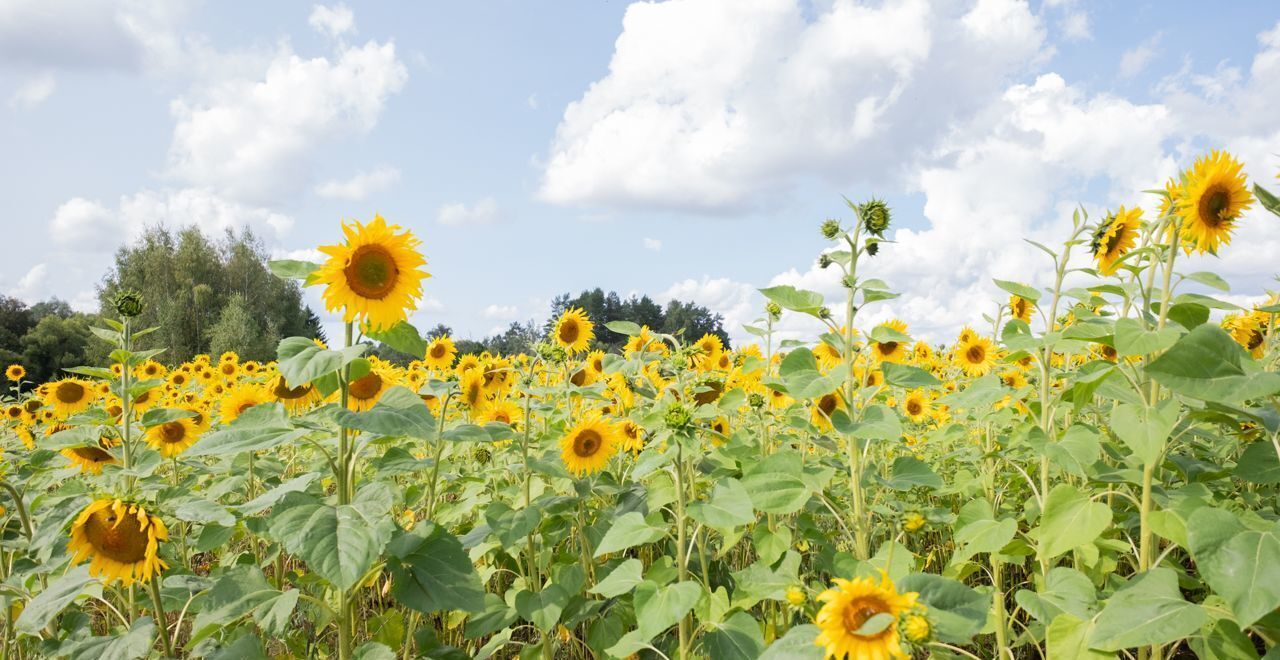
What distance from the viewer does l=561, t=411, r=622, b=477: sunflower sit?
2818 mm

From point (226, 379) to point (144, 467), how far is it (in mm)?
5233

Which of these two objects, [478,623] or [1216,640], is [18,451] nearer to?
[478,623]

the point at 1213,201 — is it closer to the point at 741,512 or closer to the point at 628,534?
the point at 741,512

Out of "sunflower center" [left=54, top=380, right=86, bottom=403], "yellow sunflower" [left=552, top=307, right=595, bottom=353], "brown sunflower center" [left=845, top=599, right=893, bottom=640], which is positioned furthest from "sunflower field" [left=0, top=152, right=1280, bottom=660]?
"sunflower center" [left=54, top=380, right=86, bottom=403]

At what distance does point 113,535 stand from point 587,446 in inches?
61.6

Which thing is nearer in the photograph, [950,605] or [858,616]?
[858,616]

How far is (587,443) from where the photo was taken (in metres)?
2.84

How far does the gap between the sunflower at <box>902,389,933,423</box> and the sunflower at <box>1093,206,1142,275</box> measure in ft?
7.97

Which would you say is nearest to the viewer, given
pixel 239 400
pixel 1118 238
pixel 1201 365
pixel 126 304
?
pixel 1201 365

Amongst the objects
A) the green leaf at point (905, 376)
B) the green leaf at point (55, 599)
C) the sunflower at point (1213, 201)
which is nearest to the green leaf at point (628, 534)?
the green leaf at point (905, 376)

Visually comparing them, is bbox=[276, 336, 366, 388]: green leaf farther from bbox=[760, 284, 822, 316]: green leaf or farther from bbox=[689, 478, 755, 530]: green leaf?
bbox=[760, 284, 822, 316]: green leaf

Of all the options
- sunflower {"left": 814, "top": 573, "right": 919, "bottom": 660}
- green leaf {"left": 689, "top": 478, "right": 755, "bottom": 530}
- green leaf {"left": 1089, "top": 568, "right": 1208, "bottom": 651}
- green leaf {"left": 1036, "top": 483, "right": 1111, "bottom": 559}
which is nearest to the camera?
sunflower {"left": 814, "top": 573, "right": 919, "bottom": 660}

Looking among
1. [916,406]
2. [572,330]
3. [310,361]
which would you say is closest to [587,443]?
[310,361]

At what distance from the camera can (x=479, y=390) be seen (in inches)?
132
